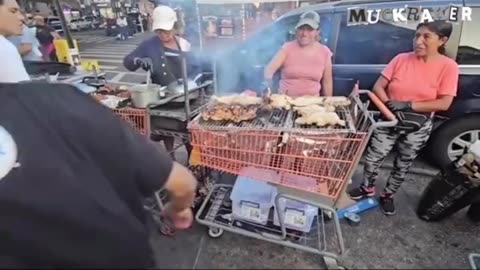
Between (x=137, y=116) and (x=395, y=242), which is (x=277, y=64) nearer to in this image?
(x=137, y=116)

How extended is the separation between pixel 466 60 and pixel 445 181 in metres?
1.30

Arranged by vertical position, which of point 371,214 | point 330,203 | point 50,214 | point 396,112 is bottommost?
point 371,214

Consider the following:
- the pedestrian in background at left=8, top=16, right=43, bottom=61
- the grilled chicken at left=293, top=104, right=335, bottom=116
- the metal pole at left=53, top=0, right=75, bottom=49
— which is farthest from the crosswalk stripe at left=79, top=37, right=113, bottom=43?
the grilled chicken at left=293, top=104, right=335, bottom=116

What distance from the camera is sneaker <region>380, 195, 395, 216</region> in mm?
2842

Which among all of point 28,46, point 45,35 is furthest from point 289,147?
point 45,35

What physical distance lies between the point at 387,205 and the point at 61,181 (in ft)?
8.86

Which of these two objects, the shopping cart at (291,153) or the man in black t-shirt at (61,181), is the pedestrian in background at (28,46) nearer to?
the shopping cart at (291,153)

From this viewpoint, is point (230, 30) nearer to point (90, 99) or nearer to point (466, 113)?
point (466, 113)

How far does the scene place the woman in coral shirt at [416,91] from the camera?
2.41 meters

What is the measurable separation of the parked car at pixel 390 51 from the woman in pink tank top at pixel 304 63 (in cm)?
51

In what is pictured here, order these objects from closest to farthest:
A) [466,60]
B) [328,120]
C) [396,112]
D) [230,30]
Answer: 1. [328,120]
2. [396,112]
3. [466,60]
4. [230,30]

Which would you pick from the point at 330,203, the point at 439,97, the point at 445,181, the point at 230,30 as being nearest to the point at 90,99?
the point at 330,203

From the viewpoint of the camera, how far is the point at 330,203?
2.00 metres

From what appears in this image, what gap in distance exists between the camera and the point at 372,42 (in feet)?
11.1
